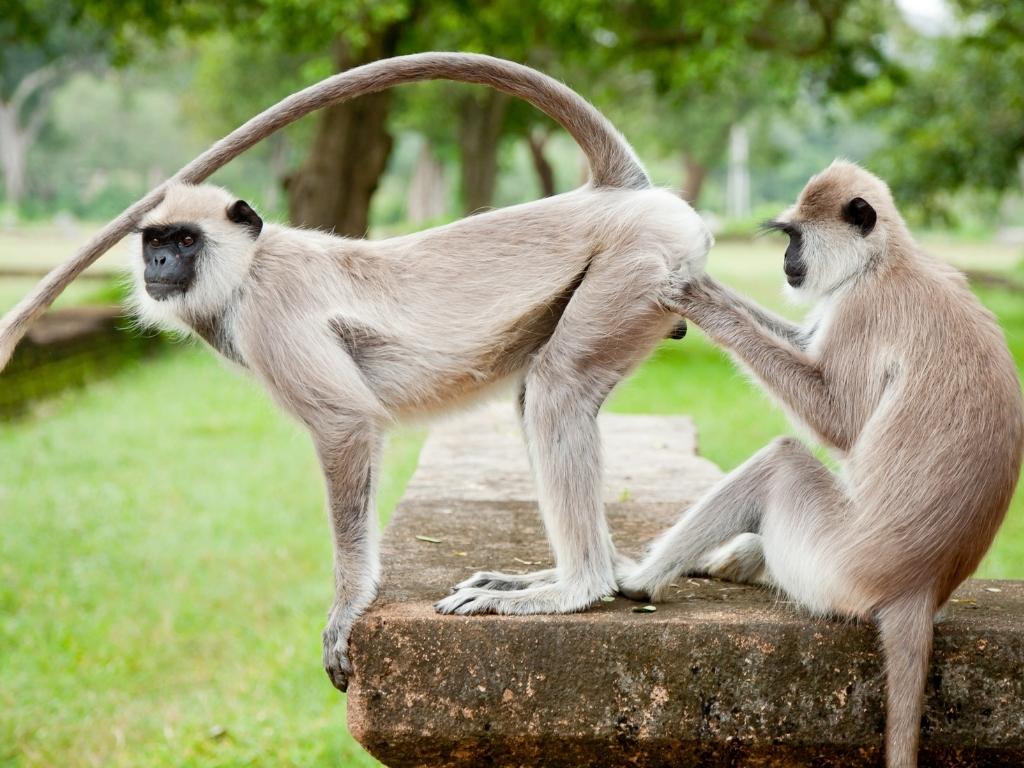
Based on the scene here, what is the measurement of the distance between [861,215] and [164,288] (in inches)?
72.7

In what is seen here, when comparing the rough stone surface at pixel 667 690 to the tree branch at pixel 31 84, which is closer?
the rough stone surface at pixel 667 690

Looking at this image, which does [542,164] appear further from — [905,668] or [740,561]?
[905,668]

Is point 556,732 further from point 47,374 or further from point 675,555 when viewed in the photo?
point 47,374

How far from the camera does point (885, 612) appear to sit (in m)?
2.72

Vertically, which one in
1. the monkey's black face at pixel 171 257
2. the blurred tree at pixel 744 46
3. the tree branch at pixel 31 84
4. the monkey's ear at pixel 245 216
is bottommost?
the monkey's black face at pixel 171 257

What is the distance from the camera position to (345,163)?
14180 millimetres

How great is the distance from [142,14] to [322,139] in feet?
9.06

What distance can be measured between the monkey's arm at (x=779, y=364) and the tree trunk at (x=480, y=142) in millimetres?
21483

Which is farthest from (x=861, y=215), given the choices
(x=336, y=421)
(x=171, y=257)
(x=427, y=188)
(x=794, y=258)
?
(x=427, y=188)

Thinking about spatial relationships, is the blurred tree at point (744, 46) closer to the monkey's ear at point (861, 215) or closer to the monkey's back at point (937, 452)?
the monkey's ear at point (861, 215)

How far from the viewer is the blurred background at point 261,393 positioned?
4.94 m

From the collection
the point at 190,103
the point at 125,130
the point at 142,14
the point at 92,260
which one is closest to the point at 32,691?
the point at 92,260

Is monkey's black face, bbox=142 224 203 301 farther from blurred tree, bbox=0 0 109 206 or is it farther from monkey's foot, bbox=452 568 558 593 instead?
blurred tree, bbox=0 0 109 206

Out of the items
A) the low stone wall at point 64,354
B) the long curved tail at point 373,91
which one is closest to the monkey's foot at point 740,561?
the long curved tail at point 373,91
